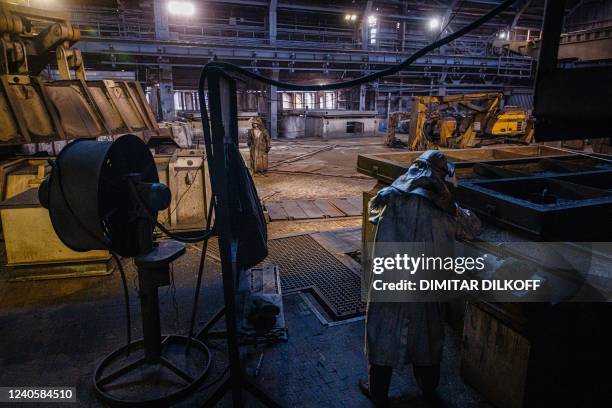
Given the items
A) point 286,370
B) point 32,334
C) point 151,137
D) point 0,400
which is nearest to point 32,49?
point 151,137

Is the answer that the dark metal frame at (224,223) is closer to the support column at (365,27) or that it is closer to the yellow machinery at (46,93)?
the yellow machinery at (46,93)

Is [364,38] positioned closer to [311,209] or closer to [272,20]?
[272,20]

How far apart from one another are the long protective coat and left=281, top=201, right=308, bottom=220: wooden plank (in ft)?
16.2

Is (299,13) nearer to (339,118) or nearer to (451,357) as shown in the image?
(339,118)

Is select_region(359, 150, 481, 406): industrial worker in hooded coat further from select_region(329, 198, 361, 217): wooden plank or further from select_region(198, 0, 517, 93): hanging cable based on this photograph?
select_region(329, 198, 361, 217): wooden plank

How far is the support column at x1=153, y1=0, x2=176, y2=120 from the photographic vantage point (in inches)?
766

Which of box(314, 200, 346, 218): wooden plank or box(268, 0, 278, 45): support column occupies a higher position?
box(268, 0, 278, 45): support column

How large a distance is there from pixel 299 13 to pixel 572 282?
2629 centimetres

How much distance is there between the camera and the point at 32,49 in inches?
271

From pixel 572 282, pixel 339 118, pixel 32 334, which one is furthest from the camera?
pixel 339 118

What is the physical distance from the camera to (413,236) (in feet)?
8.46

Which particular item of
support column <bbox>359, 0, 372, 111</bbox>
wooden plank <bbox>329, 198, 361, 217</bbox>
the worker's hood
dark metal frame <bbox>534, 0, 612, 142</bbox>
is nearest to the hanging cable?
dark metal frame <bbox>534, 0, 612, 142</bbox>

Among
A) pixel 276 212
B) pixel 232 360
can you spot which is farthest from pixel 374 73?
pixel 276 212

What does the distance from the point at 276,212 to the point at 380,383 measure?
5.34 m
